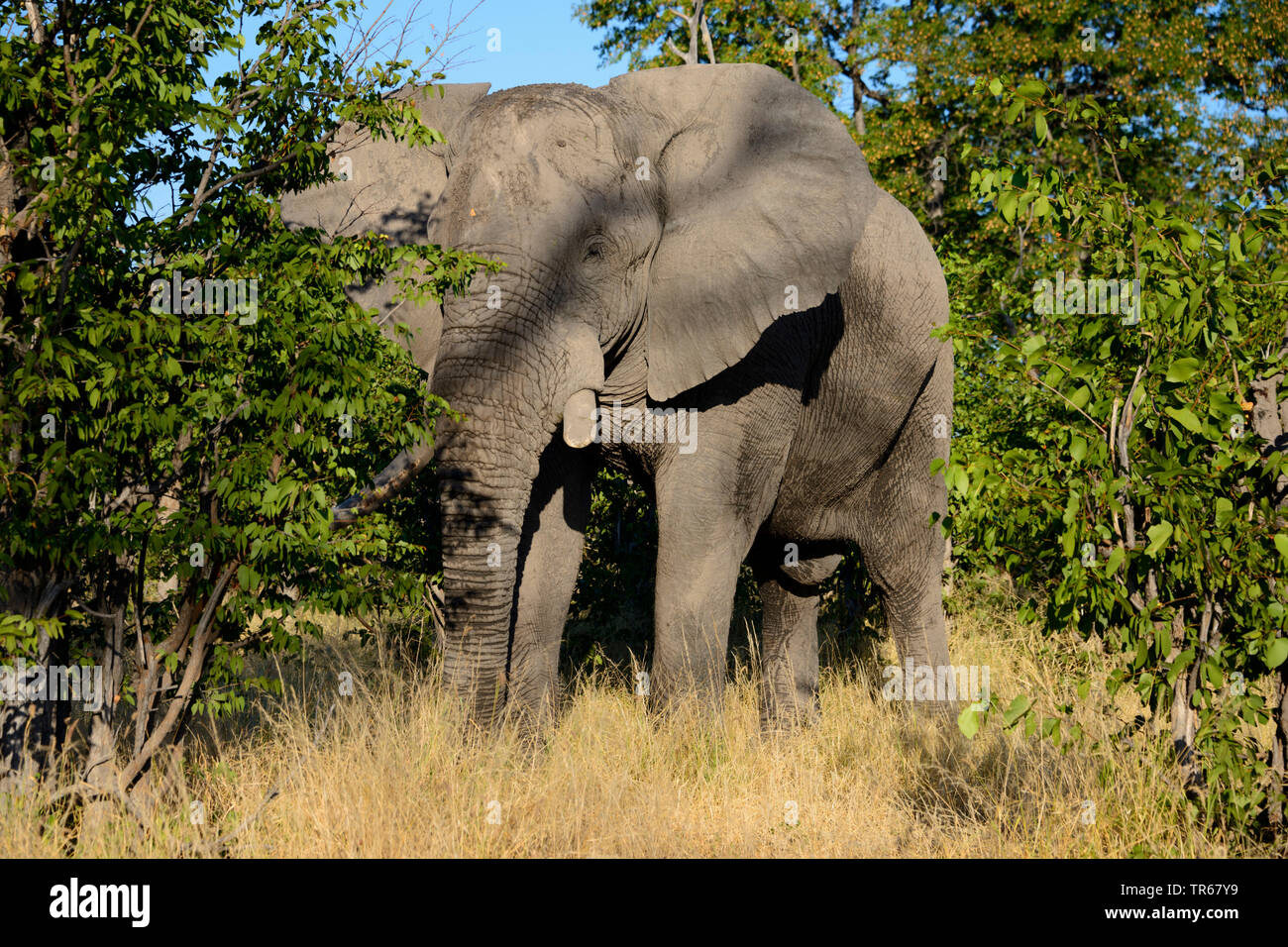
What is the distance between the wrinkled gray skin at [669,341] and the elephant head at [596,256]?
0.04 ft

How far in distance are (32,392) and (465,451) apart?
7.69 feet

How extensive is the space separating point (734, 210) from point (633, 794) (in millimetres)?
3278

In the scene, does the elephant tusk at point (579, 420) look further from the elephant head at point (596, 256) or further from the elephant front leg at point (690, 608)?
the elephant front leg at point (690, 608)

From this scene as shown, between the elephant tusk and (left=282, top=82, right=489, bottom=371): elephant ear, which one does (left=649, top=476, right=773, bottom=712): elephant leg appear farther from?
(left=282, top=82, right=489, bottom=371): elephant ear

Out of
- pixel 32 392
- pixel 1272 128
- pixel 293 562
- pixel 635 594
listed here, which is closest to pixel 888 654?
pixel 635 594

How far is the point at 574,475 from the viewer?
7.27 m

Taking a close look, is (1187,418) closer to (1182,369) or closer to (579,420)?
(1182,369)

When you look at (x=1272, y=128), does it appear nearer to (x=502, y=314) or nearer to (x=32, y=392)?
(x=502, y=314)

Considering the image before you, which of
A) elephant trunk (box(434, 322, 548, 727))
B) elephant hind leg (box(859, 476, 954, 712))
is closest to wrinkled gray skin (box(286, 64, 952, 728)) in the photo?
elephant trunk (box(434, 322, 548, 727))

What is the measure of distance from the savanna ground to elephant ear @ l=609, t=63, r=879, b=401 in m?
2.05

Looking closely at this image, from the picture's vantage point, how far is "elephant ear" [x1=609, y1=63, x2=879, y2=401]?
6.75 m

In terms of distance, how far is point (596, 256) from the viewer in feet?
21.2

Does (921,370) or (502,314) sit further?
(921,370)
